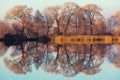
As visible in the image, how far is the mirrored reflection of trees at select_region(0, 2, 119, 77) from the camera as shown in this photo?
67.2 inches

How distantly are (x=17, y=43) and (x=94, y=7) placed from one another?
523 mm

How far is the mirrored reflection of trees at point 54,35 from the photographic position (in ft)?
5.60

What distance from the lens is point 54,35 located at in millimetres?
1723

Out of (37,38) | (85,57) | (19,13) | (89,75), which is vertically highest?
(19,13)

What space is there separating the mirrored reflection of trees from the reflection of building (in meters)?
0.02

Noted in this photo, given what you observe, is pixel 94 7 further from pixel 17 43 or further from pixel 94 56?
pixel 17 43

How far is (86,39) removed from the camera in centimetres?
172

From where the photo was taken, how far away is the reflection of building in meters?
1.72

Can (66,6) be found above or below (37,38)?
above

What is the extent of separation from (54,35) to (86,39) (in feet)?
0.66

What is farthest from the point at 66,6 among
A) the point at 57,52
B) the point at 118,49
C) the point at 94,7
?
the point at 118,49

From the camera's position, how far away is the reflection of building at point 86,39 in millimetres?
1719

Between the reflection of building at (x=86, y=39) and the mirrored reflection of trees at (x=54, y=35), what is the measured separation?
20mm

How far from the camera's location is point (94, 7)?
1.71 metres
